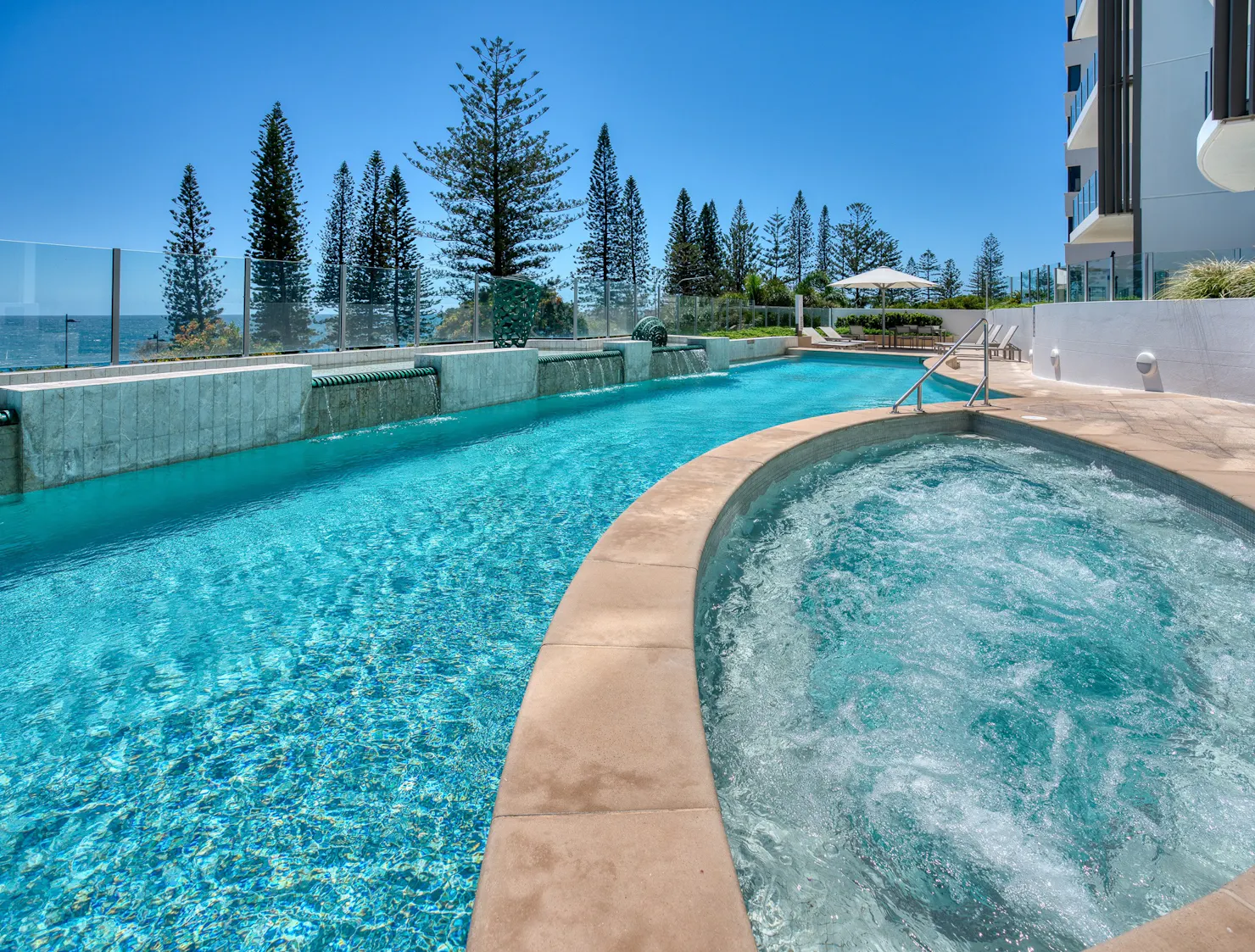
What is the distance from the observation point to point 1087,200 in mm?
19516

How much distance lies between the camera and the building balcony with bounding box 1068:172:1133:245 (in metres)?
18.0

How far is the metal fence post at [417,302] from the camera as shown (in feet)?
44.2

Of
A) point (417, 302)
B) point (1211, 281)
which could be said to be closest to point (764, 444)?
point (1211, 281)

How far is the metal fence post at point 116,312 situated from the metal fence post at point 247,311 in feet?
5.50

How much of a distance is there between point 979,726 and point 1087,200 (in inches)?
840

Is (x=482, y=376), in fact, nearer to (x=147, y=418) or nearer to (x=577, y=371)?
(x=577, y=371)

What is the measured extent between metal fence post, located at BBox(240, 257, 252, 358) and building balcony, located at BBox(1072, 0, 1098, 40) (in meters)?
23.1

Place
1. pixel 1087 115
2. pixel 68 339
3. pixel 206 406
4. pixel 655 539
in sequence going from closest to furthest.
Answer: pixel 655 539, pixel 206 406, pixel 68 339, pixel 1087 115

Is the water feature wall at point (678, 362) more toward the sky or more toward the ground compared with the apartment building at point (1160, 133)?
more toward the ground

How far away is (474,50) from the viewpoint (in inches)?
1085

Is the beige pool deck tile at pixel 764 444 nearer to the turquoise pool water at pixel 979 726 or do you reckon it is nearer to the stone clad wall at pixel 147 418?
the turquoise pool water at pixel 979 726

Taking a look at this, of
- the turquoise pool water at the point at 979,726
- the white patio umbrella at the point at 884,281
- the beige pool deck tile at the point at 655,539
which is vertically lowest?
the turquoise pool water at the point at 979,726

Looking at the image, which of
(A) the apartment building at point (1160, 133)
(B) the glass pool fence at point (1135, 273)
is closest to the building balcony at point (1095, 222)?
(A) the apartment building at point (1160, 133)

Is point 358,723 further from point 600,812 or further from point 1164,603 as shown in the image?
point 1164,603
